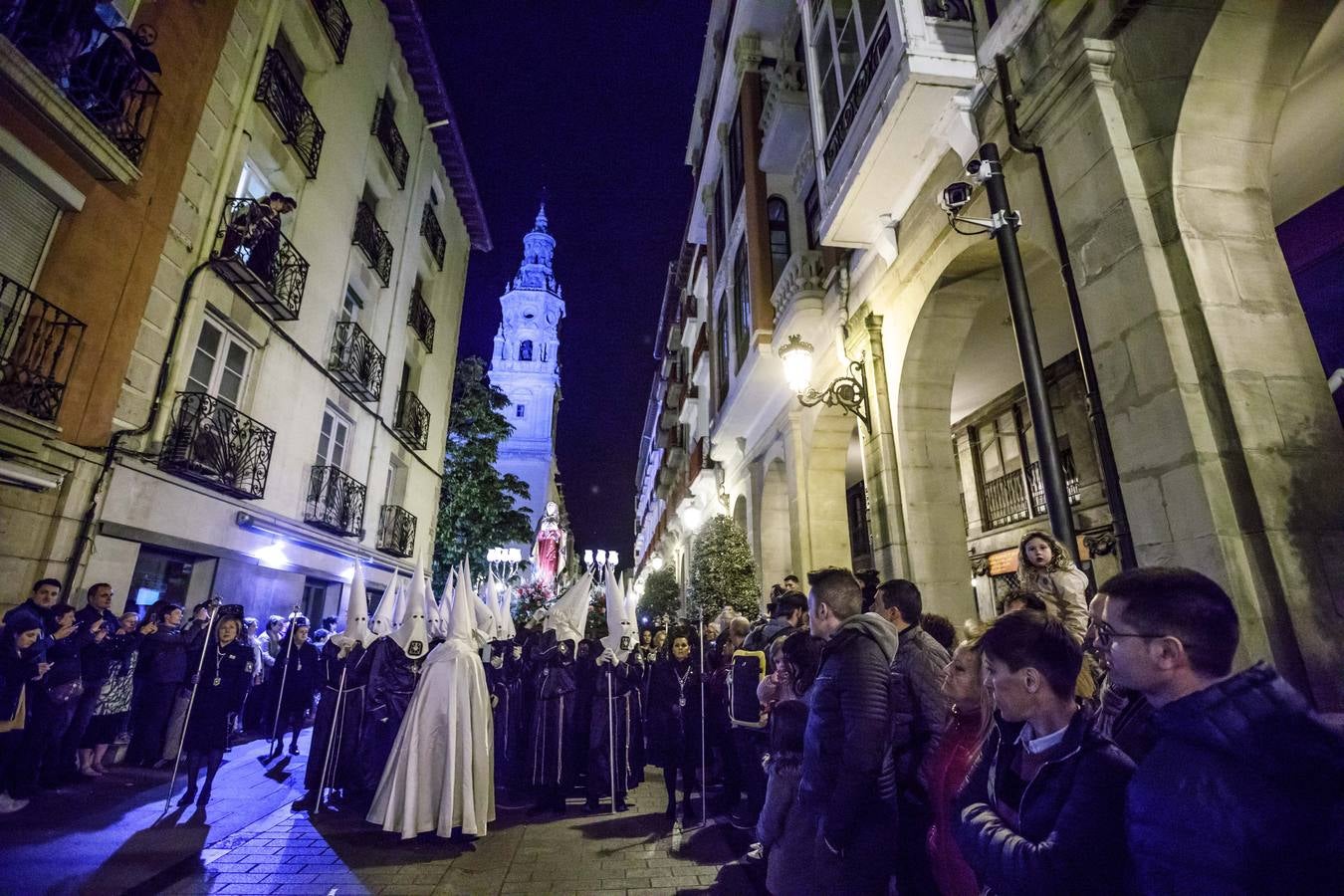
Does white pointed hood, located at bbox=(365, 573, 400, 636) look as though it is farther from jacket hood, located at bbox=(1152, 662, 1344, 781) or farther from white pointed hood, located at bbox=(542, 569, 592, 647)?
jacket hood, located at bbox=(1152, 662, 1344, 781)

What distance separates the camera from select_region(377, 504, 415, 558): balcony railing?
15.8 metres

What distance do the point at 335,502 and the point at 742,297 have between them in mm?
10447

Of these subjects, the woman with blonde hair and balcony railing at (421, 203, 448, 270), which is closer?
the woman with blonde hair

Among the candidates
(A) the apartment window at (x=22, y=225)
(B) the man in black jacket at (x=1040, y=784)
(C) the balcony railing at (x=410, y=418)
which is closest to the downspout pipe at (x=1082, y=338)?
(B) the man in black jacket at (x=1040, y=784)

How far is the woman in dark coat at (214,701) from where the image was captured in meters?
6.03

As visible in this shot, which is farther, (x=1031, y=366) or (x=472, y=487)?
(x=472, y=487)

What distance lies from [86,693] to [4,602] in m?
1.32

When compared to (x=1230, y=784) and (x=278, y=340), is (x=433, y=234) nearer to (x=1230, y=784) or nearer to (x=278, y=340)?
(x=278, y=340)

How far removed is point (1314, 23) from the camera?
386 cm

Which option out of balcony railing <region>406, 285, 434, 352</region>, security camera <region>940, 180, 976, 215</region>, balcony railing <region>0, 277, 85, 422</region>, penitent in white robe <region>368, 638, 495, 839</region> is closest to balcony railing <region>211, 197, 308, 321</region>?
balcony railing <region>0, 277, 85, 422</region>

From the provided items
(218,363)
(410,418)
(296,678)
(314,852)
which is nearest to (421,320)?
(410,418)

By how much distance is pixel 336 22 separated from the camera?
12961 millimetres

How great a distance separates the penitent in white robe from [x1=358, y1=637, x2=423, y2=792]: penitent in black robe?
1.05 m

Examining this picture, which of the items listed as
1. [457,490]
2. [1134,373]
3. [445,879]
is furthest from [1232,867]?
[457,490]
